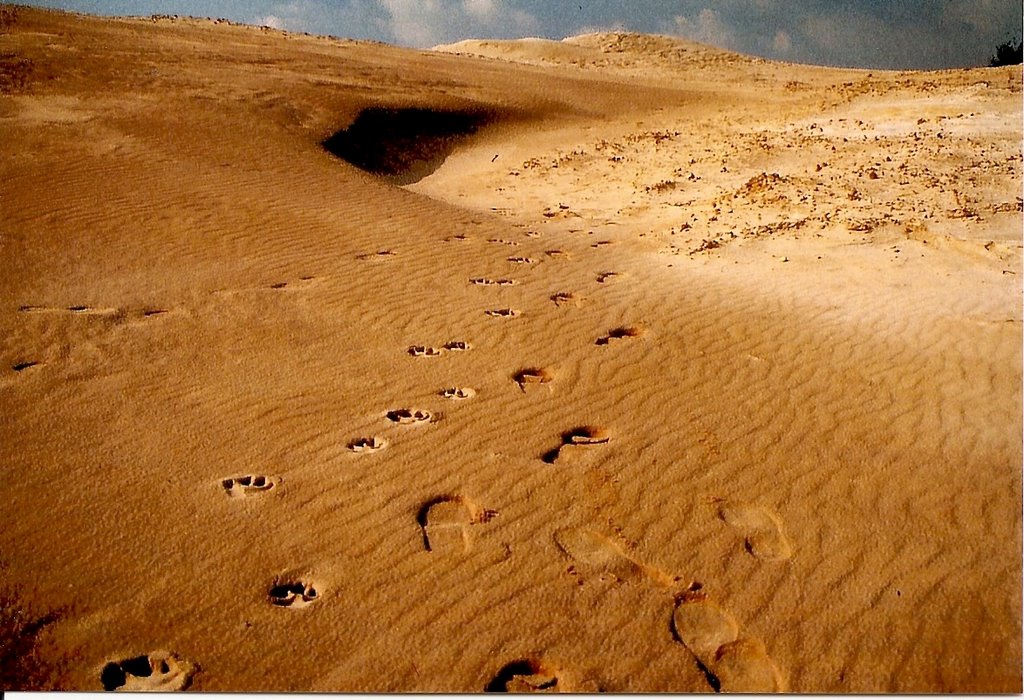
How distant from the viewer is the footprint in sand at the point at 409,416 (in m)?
3.68

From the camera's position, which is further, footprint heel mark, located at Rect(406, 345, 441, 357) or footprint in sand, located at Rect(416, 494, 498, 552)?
footprint heel mark, located at Rect(406, 345, 441, 357)

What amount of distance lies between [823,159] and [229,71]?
37.6ft

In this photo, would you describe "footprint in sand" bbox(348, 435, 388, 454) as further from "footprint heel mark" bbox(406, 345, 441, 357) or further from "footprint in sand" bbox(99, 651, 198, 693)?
"footprint in sand" bbox(99, 651, 198, 693)

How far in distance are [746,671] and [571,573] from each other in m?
0.72

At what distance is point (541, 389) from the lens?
13.3 feet

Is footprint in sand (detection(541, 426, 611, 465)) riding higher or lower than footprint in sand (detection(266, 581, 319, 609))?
higher

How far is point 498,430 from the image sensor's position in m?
3.61

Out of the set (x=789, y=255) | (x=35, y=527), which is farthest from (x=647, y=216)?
(x=35, y=527)

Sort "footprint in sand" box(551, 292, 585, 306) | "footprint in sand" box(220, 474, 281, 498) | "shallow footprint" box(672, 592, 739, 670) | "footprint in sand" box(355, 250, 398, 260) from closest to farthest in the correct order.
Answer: "shallow footprint" box(672, 592, 739, 670) < "footprint in sand" box(220, 474, 281, 498) < "footprint in sand" box(551, 292, 585, 306) < "footprint in sand" box(355, 250, 398, 260)

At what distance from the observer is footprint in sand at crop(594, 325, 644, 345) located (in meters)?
4.69

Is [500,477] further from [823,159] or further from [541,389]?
[823,159]

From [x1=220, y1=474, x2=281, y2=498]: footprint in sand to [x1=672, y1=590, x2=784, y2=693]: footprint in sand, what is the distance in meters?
1.91

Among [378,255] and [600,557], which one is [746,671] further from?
[378,255]

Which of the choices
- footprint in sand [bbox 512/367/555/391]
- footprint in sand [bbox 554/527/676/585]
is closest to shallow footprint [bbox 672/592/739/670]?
footprint in sand [bbox 554/527/676/585]
